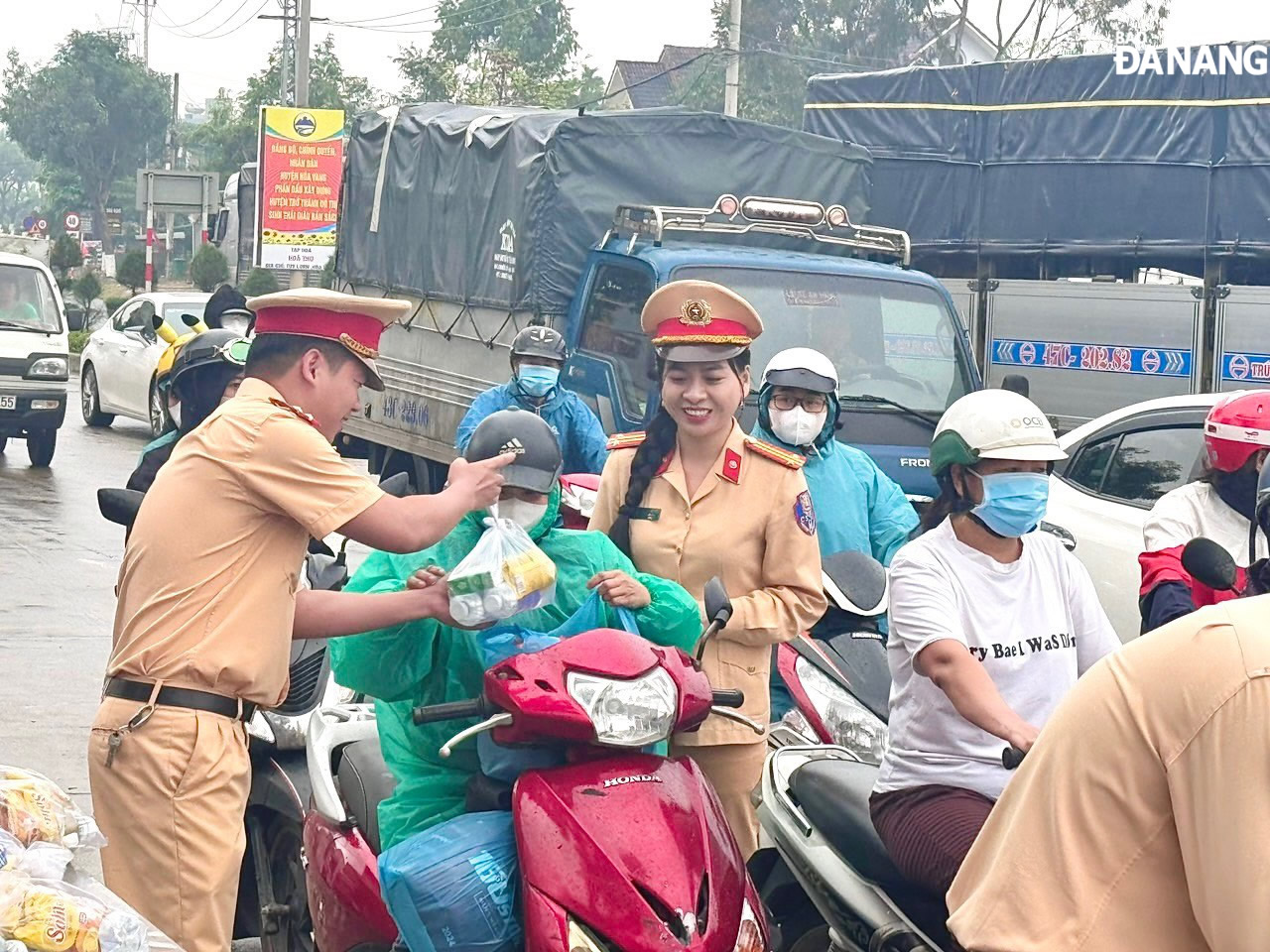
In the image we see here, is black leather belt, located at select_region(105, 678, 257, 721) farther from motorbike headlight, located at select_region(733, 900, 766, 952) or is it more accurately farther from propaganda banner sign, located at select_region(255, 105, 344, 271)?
propaganda banner sign, located at select_region(255, 105, 344, 271)

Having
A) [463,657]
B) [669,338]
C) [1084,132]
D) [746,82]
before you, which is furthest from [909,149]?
[746,82]

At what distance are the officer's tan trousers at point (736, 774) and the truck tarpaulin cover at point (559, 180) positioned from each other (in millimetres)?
7591

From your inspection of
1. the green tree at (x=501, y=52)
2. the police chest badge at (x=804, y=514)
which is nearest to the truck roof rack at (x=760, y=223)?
the police chest badge at (x=804, y=514)

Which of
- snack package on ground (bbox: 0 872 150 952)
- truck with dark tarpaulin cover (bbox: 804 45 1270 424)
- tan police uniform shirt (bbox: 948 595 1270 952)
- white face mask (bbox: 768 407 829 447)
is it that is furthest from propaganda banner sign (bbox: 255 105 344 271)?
tan police uniform shirt (bbox: 948 595 1270 952)

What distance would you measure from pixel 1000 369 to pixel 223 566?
40.4ft

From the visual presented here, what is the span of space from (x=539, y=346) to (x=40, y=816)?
555 cm

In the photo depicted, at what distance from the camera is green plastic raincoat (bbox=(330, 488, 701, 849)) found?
3.72m

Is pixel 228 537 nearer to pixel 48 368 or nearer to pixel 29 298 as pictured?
pixel 48 368

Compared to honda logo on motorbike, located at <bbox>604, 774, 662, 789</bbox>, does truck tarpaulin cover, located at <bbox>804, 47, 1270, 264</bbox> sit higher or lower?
higher

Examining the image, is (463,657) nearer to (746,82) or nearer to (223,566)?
(223,566)

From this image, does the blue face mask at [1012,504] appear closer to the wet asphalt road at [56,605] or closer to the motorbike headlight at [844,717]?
the motorbike headlight at [844,717]

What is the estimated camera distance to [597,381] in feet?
32.8

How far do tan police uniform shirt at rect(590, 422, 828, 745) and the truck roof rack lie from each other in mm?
5773

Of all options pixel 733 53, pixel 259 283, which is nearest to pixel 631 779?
pixel 733 53
